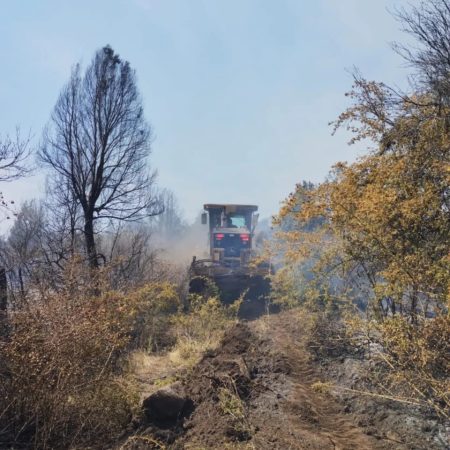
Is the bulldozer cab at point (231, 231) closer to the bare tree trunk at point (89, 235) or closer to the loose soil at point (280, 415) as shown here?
the bare tree trunk at point (89, 235)

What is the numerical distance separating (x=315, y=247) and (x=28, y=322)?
16.9 ft

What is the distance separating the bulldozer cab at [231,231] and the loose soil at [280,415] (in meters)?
10.2

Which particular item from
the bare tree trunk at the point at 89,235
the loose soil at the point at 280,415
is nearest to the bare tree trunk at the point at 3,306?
the loose soil at the point at 280,415

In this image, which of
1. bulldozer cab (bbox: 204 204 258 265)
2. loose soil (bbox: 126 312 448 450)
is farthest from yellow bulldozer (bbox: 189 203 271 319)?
loose soil (bbox: 126 312 448 450)

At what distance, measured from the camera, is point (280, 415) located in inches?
241

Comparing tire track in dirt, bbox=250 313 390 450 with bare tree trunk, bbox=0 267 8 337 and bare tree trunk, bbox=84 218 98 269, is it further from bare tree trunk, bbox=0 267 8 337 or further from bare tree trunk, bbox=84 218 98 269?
bare tree trunk, bbox=84 218 98 269

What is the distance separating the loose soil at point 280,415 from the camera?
5.32m

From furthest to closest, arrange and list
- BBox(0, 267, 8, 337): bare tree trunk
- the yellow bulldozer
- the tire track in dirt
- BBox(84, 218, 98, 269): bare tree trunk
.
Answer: the yellow bulldozer < BBox(84, 218, 98, 269): bare tree trunk < BBox(0, 267, 8, 337): bare tree trunk < the tire track in dirt

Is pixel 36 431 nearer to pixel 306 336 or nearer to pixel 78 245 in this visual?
pixel 306 336

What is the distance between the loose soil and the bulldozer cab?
10175 millimetres

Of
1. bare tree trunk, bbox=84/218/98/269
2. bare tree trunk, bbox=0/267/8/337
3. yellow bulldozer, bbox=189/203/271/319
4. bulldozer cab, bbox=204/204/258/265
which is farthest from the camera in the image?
bulldozer cab, bbox=204/204/258/265

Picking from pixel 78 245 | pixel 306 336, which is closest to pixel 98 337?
pixel 306 336

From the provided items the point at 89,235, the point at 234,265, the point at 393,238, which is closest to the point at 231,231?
the point at 234,265

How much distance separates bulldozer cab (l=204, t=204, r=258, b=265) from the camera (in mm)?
18906
